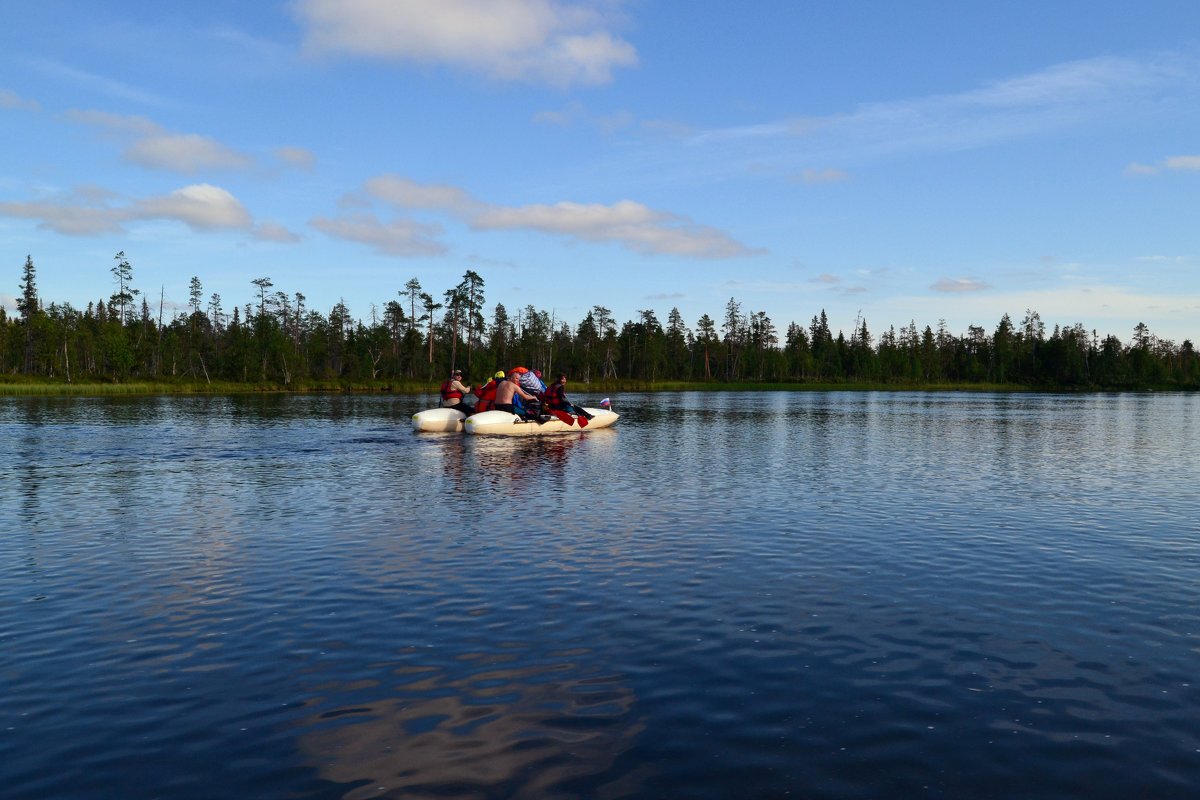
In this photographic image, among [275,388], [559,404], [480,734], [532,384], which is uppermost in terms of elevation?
[532,384]

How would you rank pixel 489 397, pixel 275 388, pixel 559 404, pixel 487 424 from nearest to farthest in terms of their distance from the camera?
pixel 487 424 → pixel 489 397 → pixel 559 404 → pixel 275 388

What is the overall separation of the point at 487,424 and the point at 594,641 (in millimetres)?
29983

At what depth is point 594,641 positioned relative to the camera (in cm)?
1034

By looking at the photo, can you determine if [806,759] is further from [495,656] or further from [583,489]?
[583,489]

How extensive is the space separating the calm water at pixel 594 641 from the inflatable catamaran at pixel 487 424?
15657 mm

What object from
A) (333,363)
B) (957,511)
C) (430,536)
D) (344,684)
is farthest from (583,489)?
(333,363)

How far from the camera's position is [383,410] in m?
64.8

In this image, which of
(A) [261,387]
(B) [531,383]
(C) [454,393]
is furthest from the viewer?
(A) [261,387]

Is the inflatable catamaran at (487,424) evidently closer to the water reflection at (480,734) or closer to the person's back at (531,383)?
the person's back at (531,383)

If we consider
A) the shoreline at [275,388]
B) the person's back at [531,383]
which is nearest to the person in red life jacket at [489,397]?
the person's back at [531,383]

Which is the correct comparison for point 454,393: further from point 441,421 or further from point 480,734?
point 480,734

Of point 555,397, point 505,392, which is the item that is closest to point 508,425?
point 505,392

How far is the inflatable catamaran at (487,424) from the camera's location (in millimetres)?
39812

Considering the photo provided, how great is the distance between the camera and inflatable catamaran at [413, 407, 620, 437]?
39812 millimetres
